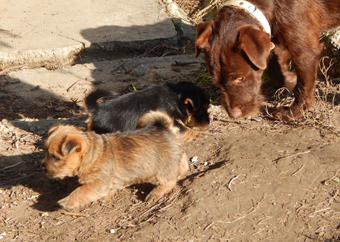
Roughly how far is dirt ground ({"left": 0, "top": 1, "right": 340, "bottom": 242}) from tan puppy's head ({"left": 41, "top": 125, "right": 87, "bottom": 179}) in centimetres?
49

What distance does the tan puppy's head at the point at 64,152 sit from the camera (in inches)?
151

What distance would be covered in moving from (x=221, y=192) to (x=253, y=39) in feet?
5.96

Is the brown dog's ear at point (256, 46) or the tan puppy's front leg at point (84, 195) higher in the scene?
the brown dog's ear at point (256, 46)

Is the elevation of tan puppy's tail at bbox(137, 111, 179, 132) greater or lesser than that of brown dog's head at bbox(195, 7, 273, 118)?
lesser

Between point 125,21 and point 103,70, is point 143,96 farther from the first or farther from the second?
point 125,21

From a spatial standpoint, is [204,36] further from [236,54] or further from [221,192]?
[221,192]

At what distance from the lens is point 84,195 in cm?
402

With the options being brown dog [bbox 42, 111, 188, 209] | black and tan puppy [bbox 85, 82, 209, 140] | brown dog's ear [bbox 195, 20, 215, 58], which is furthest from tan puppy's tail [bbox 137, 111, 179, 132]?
brown dog's ear [bbox 195, 20, 215, 58]

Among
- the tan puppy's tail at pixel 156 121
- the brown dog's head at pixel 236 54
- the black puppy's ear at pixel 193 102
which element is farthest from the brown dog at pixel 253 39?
the tan puppy's tail at pixel 156 121

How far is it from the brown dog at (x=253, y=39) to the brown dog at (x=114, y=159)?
1.05m

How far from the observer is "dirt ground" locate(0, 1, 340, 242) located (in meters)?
3.57

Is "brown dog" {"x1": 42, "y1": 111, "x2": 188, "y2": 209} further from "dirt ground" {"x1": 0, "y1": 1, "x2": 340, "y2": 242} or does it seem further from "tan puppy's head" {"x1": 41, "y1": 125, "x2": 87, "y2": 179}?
"dirt ground" {"x1": 0, "y1": 1, "x2": 340, "y2": 242}

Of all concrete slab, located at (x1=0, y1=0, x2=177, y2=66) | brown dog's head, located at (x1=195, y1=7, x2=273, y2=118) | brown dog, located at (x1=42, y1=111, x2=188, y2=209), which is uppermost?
brown dog's head, located at (x1=195, y1=7, x2=273, y2=118)

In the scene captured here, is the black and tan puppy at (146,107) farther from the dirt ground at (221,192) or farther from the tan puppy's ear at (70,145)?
the tan puppy's ear at (70,145)
